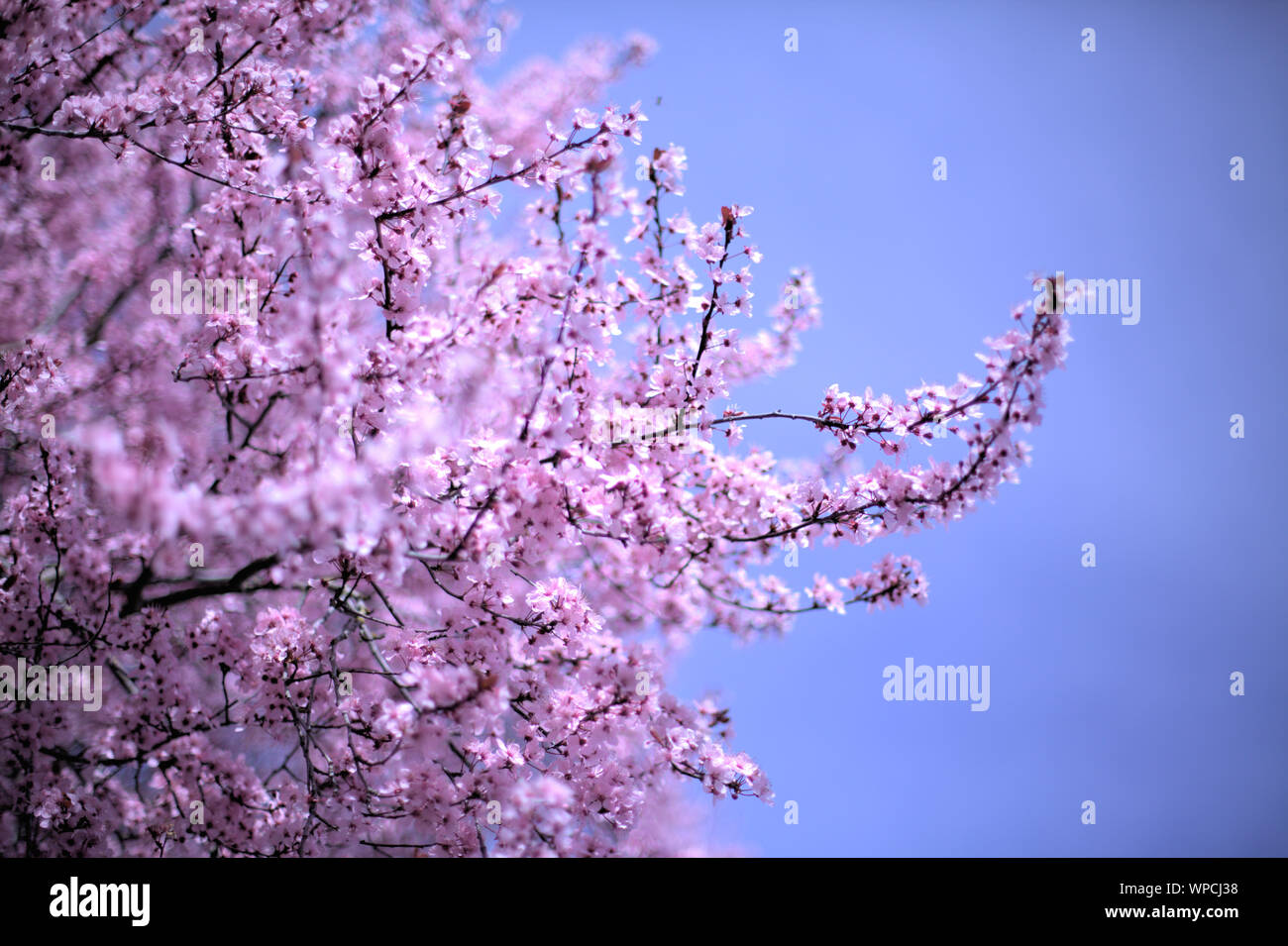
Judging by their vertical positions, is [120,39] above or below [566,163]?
above

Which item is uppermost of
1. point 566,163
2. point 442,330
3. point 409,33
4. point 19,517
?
point 409,33

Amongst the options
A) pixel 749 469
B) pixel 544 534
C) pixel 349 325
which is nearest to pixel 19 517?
pixel 349 325

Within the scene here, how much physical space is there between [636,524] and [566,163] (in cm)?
207

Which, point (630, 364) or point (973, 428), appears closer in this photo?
point (973, 428)

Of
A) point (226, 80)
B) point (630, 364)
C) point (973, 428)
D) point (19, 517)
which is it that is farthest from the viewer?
point (630, 364)

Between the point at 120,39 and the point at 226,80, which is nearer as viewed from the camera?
the point at 226,80

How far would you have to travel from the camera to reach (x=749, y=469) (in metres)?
4.60

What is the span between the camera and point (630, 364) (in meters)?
4.32

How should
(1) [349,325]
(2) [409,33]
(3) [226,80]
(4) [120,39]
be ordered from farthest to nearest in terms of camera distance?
(2) [409,33] → (4) [120,39] → (3) [226,80] → (1) [349,325]
